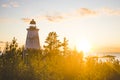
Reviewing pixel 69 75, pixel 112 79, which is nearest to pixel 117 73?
pixel 112 79

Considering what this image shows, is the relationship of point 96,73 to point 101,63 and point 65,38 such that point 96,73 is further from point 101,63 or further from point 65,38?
point 65,38

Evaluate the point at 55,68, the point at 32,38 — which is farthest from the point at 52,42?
the point at 55,68

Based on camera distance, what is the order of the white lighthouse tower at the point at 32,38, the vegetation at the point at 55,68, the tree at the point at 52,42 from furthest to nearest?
the white lighthouse tower at the point at 32,38, the tree at the point at 52,42, the vegetation at the point at 55,68

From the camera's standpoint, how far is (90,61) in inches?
845

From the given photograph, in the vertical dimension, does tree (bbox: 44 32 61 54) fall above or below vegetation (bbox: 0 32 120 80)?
above

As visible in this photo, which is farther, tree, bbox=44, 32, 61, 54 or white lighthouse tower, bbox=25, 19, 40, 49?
white lighthouse tower, bbox=25, 19, 40, 49

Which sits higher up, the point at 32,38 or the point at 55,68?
the point at 32,38

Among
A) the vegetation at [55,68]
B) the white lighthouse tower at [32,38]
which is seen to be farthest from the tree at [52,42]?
the vegetation at [55,68]

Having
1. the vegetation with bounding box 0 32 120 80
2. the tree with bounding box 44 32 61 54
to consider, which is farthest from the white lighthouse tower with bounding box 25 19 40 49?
the vegetation with bounding box 0 32 120 80

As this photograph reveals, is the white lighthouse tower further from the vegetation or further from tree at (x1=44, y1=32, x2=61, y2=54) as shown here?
the vegetation

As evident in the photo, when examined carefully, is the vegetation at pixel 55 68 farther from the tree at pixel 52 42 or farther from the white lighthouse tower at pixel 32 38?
the white lighthouse tower at pixel 32 38

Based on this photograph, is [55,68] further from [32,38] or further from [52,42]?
[32,38]

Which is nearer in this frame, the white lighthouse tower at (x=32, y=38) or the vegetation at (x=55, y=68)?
the vegetation at (x=55, y=68)

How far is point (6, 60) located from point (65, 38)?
108 feet
